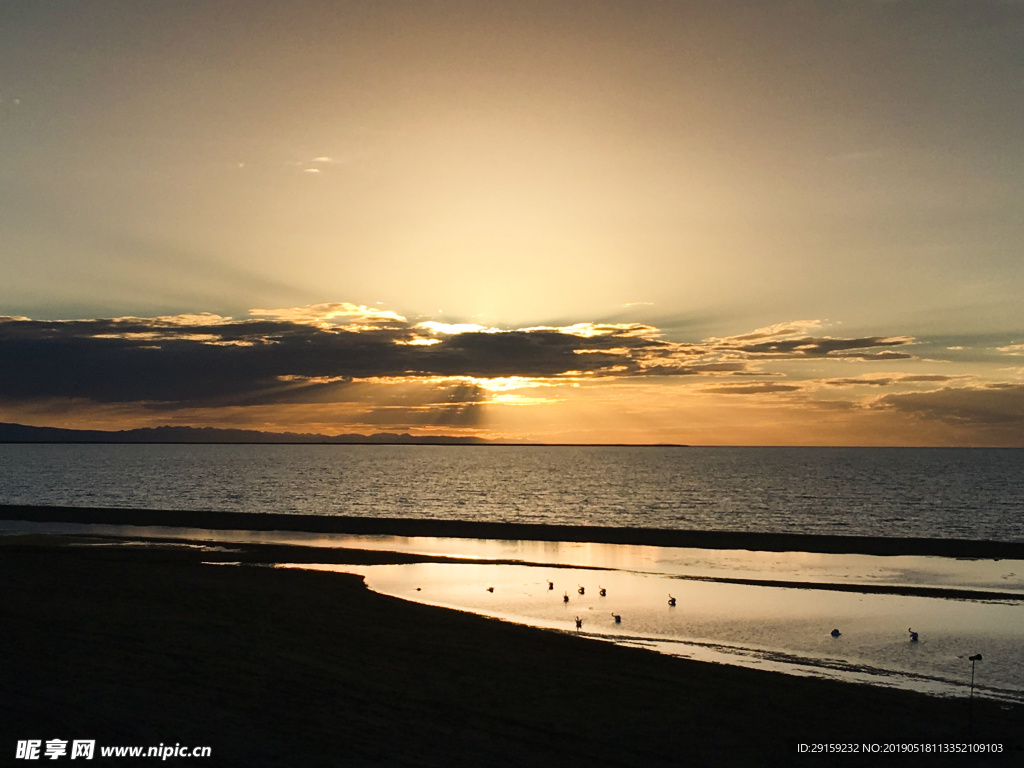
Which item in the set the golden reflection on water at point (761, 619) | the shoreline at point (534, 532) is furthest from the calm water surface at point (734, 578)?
the shoreline at point (534, 532)

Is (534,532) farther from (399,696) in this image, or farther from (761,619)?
(399,696)

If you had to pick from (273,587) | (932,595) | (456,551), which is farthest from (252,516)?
(932,595)

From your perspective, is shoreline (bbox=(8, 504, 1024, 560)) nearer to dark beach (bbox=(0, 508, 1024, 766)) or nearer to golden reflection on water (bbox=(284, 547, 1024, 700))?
golden reflection on water (bbox=(284, 547, 1024, 700))

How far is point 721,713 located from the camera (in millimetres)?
16734

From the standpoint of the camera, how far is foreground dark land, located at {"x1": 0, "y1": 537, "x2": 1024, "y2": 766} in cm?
1352

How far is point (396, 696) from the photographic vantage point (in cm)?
1647

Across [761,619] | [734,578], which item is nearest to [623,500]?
[734,578]

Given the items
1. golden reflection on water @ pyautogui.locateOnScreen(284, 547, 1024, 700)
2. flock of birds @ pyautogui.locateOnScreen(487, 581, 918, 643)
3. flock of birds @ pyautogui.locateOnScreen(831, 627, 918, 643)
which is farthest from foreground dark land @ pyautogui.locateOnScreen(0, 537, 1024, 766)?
flock of birds @ pyautogui.locateOnScreen(831, 627, 918, 643)

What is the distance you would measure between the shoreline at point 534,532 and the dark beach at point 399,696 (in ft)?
118

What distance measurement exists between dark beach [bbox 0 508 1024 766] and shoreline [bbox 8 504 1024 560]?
3599 cm

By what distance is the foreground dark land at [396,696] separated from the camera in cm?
1352

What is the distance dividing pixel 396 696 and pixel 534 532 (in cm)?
4882

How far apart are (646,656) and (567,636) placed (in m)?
3.25

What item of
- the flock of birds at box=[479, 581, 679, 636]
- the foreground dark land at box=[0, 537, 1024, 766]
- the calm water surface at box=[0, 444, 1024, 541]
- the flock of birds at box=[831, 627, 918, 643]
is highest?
the foreground dark land at box=[0, 537, 1024, 766]
